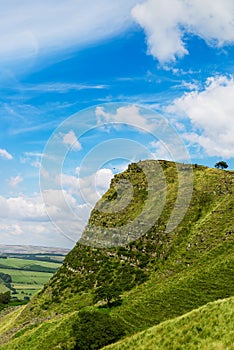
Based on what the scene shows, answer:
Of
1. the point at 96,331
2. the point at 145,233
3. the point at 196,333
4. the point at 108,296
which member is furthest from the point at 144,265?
the point at 196,333

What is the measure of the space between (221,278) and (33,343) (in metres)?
40.0

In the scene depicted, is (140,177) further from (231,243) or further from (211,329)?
(211,329)

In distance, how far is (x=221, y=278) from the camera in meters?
74.1

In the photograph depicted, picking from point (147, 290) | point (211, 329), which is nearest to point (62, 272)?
point (147, 290)

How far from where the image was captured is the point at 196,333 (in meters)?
32.3

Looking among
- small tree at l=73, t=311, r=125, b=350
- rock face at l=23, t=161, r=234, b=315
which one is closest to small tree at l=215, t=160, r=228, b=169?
rock face at l=23, t=161, r=234, b=315

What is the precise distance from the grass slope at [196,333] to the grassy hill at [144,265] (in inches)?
1206

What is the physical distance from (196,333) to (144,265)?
221 feet

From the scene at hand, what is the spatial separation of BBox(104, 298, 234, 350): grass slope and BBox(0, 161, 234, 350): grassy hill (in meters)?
30.6

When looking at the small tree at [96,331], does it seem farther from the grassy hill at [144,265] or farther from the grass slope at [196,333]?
the grass slope at [196,333]

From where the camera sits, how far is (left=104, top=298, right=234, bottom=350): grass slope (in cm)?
2963

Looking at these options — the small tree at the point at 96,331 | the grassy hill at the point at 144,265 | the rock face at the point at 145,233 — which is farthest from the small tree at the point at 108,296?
the small tree at the point at 96,331

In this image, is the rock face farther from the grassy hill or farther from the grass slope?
the grass slope

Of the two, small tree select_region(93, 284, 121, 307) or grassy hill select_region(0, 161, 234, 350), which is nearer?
grassy hill select_region(0, 161, 234, 350)
